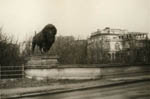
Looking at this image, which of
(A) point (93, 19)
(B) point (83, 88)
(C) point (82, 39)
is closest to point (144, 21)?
(A) point (93, 19)

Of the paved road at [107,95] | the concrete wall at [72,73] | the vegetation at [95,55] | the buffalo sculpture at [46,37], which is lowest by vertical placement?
the paved road at [107,95]

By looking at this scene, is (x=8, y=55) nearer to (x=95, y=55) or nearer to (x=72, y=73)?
(x=72, y=73)

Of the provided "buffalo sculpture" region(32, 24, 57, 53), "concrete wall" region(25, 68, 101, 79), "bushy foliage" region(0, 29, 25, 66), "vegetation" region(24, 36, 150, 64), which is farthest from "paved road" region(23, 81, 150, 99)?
"bushy foliage" region(0, 29, 25, 66)

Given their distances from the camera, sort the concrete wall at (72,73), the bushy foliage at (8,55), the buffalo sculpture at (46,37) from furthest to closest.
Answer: the bushy foliage at (8,55) < the buffalo sculpture at (46,37) < the concrete wall at (72,73)

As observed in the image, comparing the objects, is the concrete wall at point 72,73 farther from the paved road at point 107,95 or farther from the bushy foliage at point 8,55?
the paved road at point 107,95

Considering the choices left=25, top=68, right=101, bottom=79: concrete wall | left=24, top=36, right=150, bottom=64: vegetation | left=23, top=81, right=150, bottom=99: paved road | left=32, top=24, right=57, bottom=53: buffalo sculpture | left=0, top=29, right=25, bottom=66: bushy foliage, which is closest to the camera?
left=23, top=81, right=150, bottom=99: paved road

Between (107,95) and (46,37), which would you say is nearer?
(107,95)

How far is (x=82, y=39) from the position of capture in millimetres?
28078

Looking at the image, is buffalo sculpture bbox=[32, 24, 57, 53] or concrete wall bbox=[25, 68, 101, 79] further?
buffalo sculpture bbox=[32, 24, 57, 53]

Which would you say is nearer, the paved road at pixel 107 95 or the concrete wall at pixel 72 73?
the paved road at pixel 107 95

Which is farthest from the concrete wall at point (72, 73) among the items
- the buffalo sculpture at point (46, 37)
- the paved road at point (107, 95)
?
the paved road at point (107, 95)

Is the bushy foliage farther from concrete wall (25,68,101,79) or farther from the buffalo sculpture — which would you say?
concrete wall (25,68,101,79)

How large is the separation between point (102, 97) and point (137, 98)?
3.87ft

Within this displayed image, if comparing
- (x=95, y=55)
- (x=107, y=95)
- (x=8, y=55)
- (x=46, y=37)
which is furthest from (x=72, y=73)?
(x=95, y=55)
